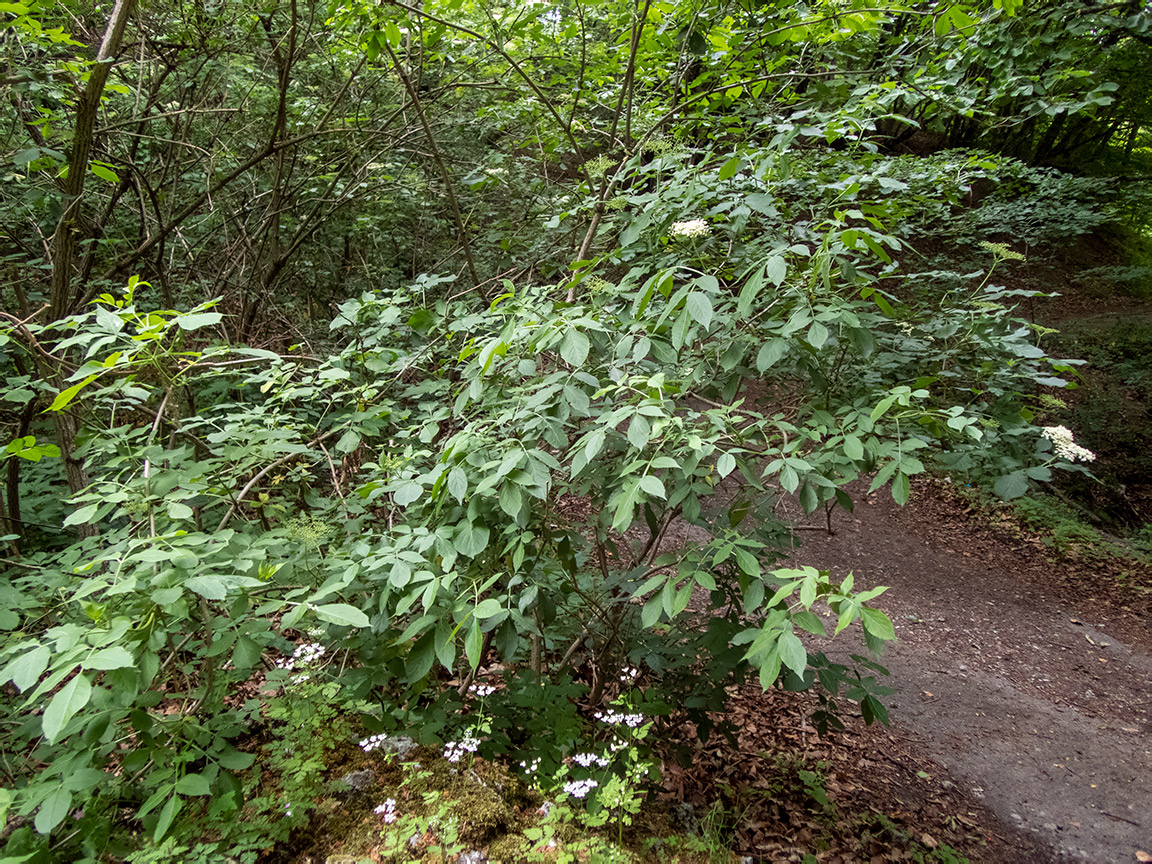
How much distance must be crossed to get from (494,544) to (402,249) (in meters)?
5.20

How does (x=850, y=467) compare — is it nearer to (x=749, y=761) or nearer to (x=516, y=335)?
(x=516, y=335)

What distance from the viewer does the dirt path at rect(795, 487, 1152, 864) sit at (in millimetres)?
3912

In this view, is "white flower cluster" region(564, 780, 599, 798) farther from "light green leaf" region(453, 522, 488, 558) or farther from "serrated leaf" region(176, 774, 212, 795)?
"serrated leaf" region(176, 774, 212, 795)

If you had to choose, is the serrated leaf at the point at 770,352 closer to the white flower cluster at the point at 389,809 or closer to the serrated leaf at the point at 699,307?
the serrated leaf at the point at 699,307

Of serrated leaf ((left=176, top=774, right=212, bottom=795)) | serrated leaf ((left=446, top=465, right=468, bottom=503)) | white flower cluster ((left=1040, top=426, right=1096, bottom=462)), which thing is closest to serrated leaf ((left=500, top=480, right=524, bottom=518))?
serrated leaf ((left=446, top=465, right=468, bottom=503))

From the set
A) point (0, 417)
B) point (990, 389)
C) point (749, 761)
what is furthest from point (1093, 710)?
point (0, 417)

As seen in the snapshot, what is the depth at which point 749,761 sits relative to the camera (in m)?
3.75

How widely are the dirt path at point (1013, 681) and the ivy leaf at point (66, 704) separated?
515 cm

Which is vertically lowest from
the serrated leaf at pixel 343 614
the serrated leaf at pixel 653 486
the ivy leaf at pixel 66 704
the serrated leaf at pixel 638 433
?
the serrated leaf at pixel 343 614

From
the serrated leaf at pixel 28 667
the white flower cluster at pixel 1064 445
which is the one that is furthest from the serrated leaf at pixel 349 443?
the white flower cluster at pixel 1064 445

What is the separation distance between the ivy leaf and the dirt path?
203 inches

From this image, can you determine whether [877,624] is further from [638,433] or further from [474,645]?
[474,645]

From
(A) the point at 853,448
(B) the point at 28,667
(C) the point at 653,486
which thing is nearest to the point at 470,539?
(C) the point at 653,486

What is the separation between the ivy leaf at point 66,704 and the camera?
1038 millimetres
